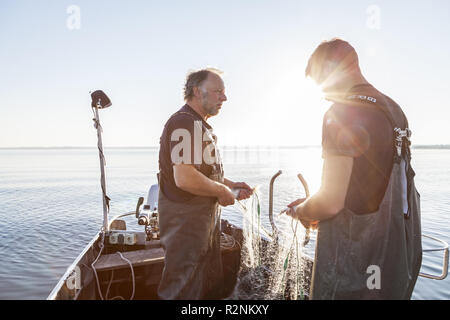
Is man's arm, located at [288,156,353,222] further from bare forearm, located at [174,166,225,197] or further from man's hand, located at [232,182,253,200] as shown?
man's hand, located at [232,182,253,200]

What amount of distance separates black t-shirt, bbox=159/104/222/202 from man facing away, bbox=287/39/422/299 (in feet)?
3.54

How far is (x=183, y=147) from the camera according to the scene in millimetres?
2502

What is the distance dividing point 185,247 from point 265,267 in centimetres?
250

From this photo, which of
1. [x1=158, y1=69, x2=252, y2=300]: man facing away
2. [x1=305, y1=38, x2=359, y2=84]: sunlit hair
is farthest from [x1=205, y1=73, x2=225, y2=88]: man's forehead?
[x1=305, y1=38, x2=359, y2=84]: sunlit hair

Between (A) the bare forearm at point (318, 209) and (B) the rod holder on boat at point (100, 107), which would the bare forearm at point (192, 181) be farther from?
(B) the rod holder on boat at point (100, 107)

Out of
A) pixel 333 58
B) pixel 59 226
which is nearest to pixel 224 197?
pixel 333 58

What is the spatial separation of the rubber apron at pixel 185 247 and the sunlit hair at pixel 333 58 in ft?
3.90

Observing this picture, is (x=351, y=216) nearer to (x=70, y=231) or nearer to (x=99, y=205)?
(x=70, y=231)

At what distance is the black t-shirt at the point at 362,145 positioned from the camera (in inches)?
70.8

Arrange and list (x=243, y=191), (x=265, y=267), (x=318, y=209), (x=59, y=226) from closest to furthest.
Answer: (x=318, y=209) < (x=243, y=191) < (x=265, y=267) < (x=59, y=226)

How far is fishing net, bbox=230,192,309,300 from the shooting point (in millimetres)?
3988

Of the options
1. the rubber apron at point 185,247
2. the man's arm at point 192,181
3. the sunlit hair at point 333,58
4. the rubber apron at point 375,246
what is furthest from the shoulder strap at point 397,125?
the rubber apron at point 185,247

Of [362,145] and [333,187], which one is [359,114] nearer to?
[362,145]
